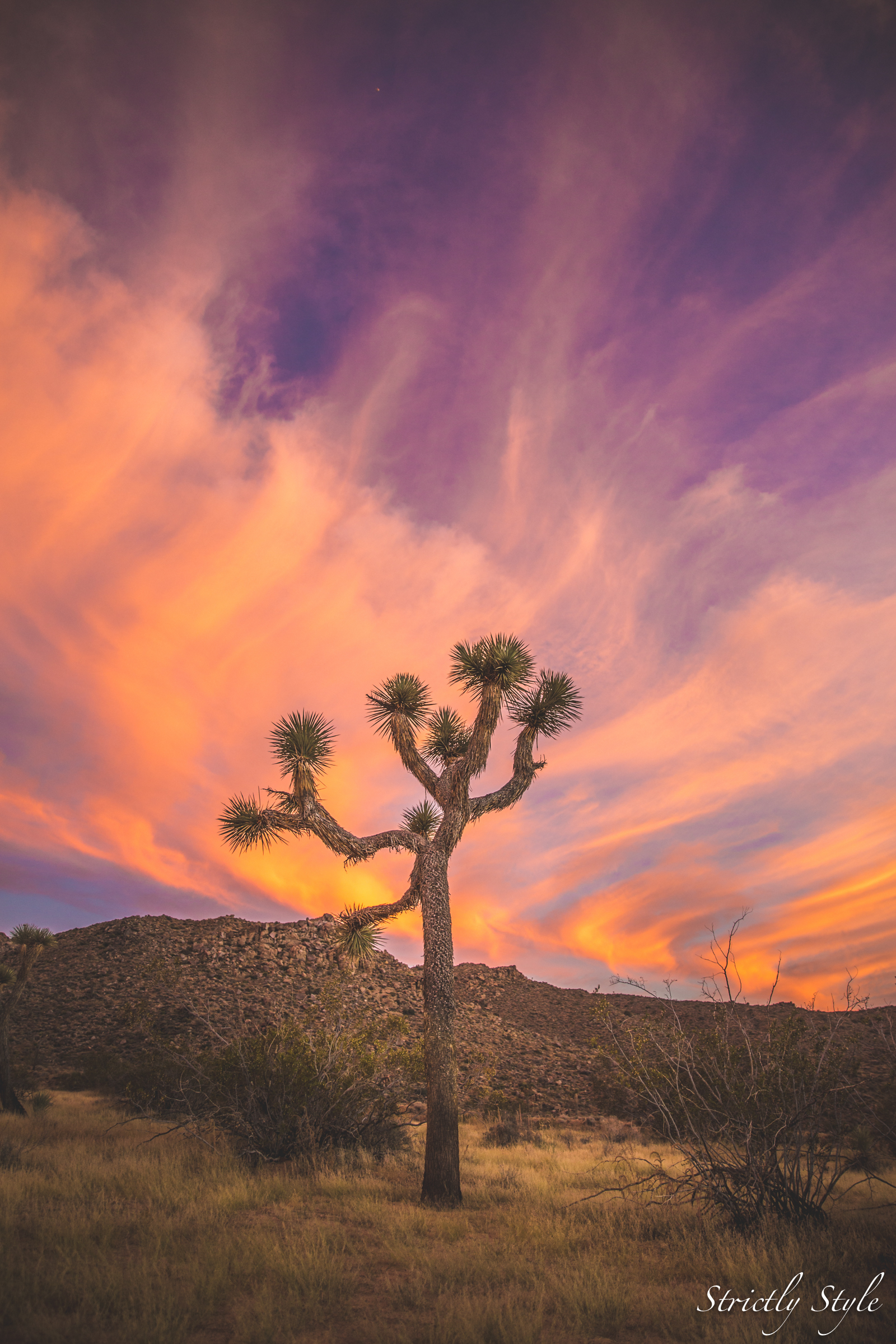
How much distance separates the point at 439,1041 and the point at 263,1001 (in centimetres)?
2289

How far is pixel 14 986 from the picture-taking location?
57.4 feet

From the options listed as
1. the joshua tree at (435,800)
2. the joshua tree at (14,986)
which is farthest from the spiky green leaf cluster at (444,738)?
the joshua tree at (14,986)

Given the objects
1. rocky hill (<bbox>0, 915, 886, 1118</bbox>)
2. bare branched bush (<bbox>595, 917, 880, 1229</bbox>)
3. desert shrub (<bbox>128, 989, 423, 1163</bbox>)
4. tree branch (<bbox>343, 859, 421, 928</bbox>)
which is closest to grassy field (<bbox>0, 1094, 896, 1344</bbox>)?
bare branched bush (<bbox>595, 917, 880, 1229</bbox>)

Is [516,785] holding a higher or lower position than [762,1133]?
higher

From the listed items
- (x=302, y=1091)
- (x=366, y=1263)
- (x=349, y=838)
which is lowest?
(x=366, y=1263)

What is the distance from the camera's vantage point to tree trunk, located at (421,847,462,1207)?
955 cm

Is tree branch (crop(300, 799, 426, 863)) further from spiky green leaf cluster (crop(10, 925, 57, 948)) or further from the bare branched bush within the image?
spiky green leaf cluster (crop(10, 925, 57, 948))

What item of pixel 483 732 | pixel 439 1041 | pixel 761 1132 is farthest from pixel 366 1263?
pixel 483 732

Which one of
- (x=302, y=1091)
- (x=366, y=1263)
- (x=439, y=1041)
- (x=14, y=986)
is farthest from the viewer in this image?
(x=14, y=986)

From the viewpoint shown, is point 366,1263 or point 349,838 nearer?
point 366,1263

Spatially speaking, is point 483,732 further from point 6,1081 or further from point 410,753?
point 6,1081

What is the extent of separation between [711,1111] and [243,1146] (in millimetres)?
8288

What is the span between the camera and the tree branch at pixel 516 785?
1245 centimetres

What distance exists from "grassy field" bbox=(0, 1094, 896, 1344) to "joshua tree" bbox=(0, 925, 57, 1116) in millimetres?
7024
